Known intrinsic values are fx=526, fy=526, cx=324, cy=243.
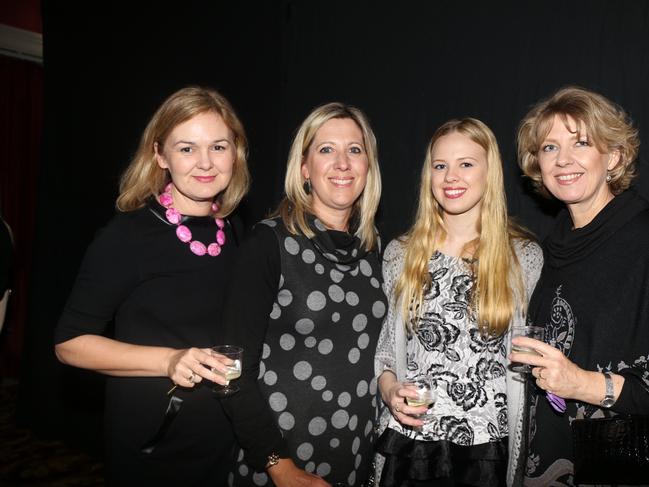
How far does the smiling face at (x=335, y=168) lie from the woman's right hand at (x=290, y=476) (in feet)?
3.20

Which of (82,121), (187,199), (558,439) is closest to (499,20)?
(187,199)

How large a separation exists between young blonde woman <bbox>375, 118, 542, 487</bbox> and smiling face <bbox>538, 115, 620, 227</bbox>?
0.93ft

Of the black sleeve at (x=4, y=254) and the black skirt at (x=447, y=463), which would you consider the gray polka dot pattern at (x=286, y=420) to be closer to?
the black skirt at (x=447, y=463)

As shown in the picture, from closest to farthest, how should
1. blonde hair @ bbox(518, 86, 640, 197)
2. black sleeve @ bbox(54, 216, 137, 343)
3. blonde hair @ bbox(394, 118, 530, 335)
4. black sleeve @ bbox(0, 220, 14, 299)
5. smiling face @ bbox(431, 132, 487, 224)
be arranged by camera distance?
black sleeve @ bbox(54, 216, 137, 343), blonde hair @ bbox(518, 86, 640, 197), blonde hair @ bbox(394, 118, 530, 335), smiling face @ bbox(431, 132, 487, 224), black sleeve @ bbox(0, 220, 14, 299)

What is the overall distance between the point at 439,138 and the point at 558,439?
1.32m

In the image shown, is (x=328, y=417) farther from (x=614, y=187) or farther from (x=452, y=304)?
(x=614, y=187)

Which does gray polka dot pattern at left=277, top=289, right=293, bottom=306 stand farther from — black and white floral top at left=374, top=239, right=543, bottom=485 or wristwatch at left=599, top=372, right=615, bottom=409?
wristwatch at left=599, top=372, right=615, bottom=409

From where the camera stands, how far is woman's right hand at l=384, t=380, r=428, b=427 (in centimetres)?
190

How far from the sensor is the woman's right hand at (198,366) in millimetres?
1671

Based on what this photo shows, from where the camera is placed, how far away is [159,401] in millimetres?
1967

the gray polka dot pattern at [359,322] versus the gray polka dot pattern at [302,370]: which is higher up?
the gray polka dot pattern at [359,322]

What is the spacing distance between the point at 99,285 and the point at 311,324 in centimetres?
77

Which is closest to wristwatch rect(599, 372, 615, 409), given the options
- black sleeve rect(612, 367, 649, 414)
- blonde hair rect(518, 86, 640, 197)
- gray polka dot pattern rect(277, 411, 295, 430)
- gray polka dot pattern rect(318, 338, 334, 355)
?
black sleeve rect(612, 367, 649, 414)

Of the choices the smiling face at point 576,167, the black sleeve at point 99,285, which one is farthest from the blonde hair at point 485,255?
the black sleeve at point 99,285
